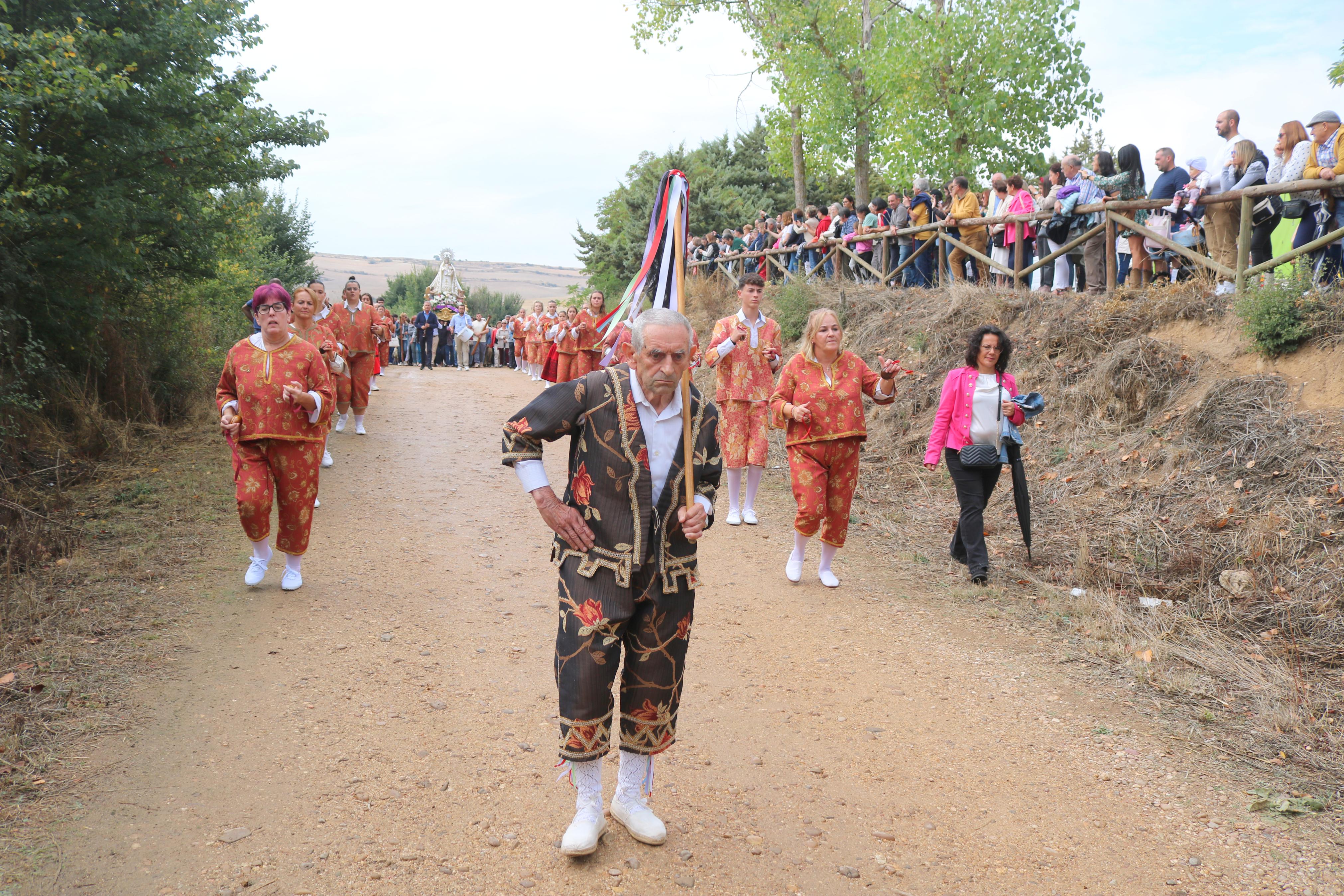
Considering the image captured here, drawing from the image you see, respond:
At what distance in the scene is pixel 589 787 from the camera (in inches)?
133

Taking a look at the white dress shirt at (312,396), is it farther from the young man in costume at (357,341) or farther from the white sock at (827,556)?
the young man in costume at (357,341)

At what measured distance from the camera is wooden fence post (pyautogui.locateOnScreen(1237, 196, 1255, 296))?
328 inches

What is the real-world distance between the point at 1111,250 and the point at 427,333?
69.0 feet

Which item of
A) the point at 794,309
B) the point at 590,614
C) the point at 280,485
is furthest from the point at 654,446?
the point at 794,309

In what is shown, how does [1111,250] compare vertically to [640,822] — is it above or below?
above

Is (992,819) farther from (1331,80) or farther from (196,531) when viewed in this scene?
(1331,80)

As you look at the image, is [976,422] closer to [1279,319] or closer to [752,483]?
[752,483]

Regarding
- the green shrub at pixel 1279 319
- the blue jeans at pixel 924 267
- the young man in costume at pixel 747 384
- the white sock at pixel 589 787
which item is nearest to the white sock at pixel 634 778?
the white sock at pixel 589 787

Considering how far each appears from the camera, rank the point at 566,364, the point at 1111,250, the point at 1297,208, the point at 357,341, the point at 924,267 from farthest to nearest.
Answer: the point at 566,364, the point at 924,267, the point at 357,341, the point at 1111,250, the point at 1297,208

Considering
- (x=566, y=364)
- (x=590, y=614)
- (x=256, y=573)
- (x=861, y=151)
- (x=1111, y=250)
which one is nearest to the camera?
(x=590, y=614)

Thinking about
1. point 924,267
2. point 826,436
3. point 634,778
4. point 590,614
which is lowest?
point 634,778

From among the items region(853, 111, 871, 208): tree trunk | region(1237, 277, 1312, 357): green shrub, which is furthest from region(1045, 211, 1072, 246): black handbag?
region(853, 111, 871, 208): tree trunk

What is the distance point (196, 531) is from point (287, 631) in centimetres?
247

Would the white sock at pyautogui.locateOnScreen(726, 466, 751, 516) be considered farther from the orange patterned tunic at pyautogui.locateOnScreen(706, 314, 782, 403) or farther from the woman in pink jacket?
the woman in pink jacket
